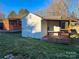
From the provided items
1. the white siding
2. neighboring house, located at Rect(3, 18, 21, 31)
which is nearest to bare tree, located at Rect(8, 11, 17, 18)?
neighboring house, located at Rect(3, 18, 21, 31)

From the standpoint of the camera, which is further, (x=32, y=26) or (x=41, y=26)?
(x=32, y=26)

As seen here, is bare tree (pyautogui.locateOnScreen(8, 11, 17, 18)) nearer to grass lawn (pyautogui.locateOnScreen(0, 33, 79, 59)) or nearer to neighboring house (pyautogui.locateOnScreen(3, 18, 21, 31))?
neighboring house (pyautogui.locateOnScreen(3, 18, 21, 31))

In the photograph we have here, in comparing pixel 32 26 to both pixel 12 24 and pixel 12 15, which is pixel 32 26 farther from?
pixel 12 15

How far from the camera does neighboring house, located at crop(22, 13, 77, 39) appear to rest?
24736 millimetres

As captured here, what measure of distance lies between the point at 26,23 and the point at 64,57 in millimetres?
16396

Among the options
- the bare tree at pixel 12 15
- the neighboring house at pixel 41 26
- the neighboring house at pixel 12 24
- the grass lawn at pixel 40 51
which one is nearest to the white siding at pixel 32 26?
the neighboring house at pixel 41 26

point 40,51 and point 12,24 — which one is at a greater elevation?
point 12,24

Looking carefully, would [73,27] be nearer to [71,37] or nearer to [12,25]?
[71,37]

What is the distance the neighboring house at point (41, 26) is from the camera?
24736 mm

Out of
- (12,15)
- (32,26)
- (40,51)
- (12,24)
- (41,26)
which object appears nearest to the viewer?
(40,51)

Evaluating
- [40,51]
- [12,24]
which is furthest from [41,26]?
[12,24]

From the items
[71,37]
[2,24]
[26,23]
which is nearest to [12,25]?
[2,24]

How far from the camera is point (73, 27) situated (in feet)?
90.1

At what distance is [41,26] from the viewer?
25.1 meters
